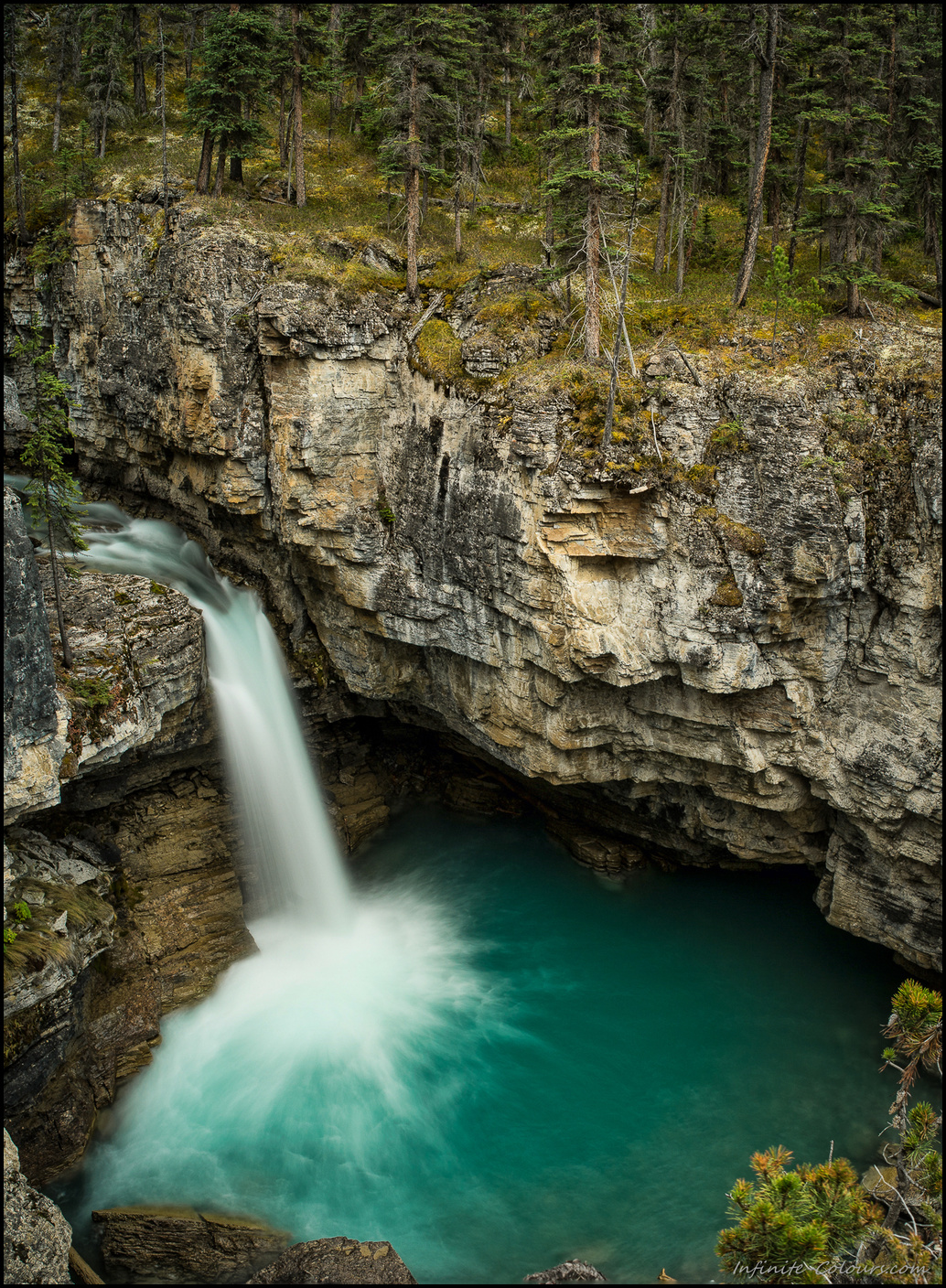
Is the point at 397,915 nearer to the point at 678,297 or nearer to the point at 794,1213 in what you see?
the point at 794,1213

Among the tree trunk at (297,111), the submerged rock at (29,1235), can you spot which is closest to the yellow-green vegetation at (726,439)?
the tree trunk at (297,111)

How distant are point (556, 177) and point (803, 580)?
35.4 ft

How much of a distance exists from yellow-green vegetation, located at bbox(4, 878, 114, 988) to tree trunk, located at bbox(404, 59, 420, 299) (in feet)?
56.6

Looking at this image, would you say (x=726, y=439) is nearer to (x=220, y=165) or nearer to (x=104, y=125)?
(x=220, y=165)

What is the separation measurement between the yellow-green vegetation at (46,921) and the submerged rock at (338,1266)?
276 inches

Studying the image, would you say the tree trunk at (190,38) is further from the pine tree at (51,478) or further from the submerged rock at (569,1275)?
the submerged rock at (569,1275)

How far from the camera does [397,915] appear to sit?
78.3 ft

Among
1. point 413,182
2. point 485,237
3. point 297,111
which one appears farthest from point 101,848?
point 297,111

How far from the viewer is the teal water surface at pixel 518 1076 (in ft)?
53.1

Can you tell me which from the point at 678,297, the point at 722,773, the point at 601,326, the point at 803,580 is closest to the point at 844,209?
the point at 678,297

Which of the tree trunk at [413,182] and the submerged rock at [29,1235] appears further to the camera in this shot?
the tree trunk at [413,182]

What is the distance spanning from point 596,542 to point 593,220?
776 cm

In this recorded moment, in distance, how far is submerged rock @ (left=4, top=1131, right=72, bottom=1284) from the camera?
13.2 m

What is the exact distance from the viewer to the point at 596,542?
1833 centimetres
